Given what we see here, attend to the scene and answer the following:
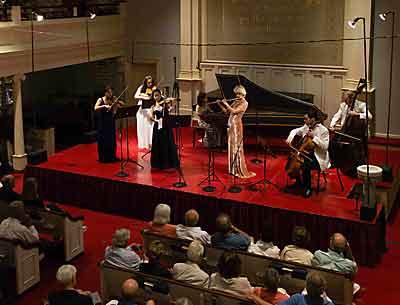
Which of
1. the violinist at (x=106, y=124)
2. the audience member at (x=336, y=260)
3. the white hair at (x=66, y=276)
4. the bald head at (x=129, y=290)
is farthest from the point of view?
the violinist at (x=106, y=124)

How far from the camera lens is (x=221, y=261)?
6.16 m

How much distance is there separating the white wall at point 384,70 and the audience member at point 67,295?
1011cm

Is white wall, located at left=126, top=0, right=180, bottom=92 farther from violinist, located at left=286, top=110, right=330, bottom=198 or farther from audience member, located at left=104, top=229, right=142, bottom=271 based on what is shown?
audience member, located at left=104, top=229, right=142, bottom=271

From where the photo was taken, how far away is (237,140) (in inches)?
423

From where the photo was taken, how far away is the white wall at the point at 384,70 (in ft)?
45.6

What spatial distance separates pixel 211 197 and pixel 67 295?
4437 mm

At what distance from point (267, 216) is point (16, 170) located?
6.47 metres

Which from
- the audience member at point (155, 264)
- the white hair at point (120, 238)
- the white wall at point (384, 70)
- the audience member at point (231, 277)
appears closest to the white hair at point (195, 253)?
the audience member at point (155, 264)

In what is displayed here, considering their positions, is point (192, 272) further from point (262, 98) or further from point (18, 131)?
point (18, 131)

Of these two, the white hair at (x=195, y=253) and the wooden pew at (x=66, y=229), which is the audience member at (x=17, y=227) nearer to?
the wooden pew at (x=66, y=229)

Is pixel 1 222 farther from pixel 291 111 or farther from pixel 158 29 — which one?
pixel 158 29

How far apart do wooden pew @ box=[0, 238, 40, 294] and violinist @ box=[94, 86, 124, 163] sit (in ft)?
13.2

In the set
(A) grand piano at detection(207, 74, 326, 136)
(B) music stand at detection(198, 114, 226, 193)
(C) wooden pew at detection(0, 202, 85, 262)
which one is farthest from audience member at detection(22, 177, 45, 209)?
(A) grand piano at detection(207, 74, 326, 136)

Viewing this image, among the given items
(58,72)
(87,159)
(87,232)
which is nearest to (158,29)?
(58,72)
